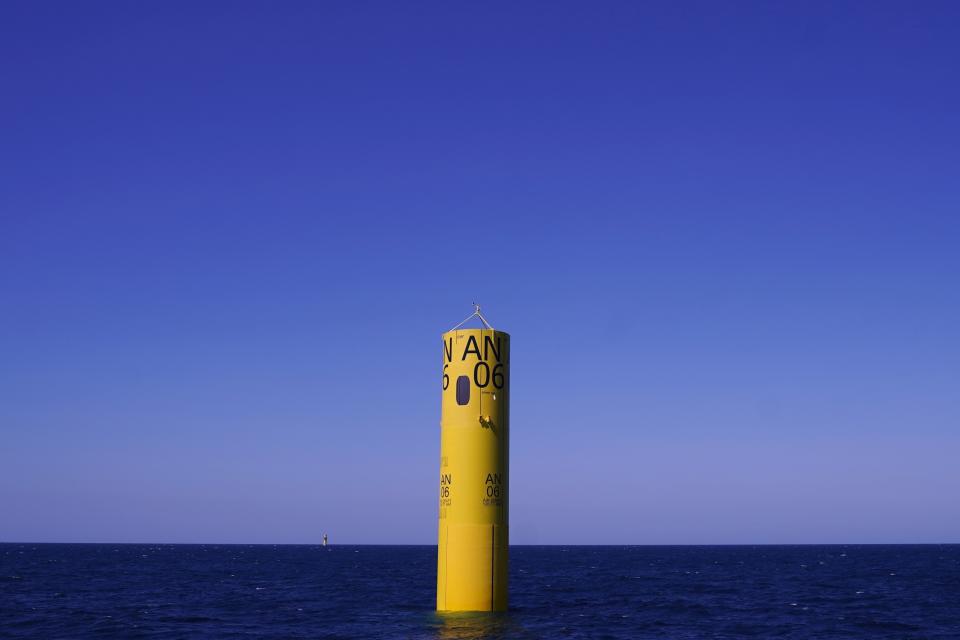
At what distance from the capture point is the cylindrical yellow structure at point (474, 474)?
34.6m

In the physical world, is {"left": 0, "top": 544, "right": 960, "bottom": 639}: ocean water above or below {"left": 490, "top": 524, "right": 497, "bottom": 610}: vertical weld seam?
below

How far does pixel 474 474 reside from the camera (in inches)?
1367

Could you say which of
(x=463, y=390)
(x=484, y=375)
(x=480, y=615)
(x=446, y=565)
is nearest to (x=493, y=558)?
(x=446, y=565)

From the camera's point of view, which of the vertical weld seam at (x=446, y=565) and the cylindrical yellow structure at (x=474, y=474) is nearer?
the cylindrical yellow structure at (x=474, y=474)

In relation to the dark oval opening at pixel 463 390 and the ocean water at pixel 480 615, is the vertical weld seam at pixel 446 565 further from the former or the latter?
the dark oval opening at pixel 463 390

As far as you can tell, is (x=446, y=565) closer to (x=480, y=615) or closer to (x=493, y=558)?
(x=493, y=558)

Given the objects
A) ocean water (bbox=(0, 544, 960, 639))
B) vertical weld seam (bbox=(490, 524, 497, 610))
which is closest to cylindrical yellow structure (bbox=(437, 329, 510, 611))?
→ vertical weld seam (bbox=(490, 524, 497, 610))

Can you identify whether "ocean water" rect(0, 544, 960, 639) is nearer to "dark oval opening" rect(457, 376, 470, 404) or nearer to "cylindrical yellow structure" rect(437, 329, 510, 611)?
"cylindrical yellow structure" rect(437, 329, 510, 611)

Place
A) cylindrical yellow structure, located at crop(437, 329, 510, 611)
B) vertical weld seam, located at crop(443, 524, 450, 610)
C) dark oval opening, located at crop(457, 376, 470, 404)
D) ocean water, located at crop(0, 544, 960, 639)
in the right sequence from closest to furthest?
cylindrical yellow structure, located at crop(437, 329, 510, 611) → vertical weld seam, located at crop(443, 524, 450, 610) → dark oval opening, located at crop(457, 376, 470, 404) → ocean water, located at crop(0, 544, 960, 639)

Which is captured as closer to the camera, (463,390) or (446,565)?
(446,565)

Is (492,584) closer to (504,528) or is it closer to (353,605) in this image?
(504,528)

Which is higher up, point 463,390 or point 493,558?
point 463,390

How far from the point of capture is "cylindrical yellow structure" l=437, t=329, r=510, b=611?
114ft

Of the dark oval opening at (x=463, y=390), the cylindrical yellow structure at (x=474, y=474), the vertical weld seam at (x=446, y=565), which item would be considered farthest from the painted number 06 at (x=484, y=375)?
the vertical weld seam at (x=446, y=565)
